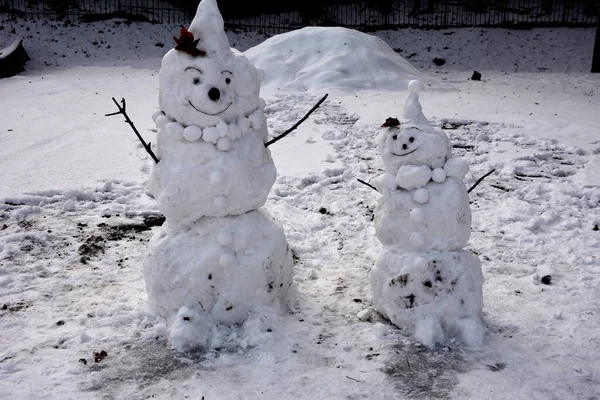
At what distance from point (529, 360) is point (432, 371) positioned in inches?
20.3

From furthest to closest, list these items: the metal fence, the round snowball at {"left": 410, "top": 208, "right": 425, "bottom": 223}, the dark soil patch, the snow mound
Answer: the metal fence
the snow mound
the round snowball at {"left": 410, "top": 208, "right": 425, "bottom": 223}
the dark soil patch

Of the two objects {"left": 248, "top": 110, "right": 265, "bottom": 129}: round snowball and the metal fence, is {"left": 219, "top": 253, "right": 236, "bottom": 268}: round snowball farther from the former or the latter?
the metal fence

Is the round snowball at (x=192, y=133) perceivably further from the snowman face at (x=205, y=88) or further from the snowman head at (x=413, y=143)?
the snowman head at (x=413, y=143)

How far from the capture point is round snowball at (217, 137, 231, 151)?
3.16m

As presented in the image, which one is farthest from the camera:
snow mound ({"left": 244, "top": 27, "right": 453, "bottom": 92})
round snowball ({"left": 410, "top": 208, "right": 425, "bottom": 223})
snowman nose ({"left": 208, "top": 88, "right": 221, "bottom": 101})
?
snow mound ({"left": 244, "top": 27, "right": 453, "bottom": 92})

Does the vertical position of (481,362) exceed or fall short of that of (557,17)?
it falls short

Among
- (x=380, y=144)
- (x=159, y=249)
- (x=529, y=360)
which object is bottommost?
(x=529, y=360)

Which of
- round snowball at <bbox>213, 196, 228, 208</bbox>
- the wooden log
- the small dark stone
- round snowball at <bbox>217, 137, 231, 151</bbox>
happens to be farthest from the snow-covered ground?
the wooden log

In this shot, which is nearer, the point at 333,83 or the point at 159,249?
the point at 159,249

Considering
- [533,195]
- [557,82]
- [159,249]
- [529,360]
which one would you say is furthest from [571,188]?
[557,82]

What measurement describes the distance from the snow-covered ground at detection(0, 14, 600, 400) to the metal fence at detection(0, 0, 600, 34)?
767 centimetres

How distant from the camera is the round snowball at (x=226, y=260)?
320 cm

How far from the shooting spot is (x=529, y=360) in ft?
10.2

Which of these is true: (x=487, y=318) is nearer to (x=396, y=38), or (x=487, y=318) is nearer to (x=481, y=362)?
(x=481, y=362)
